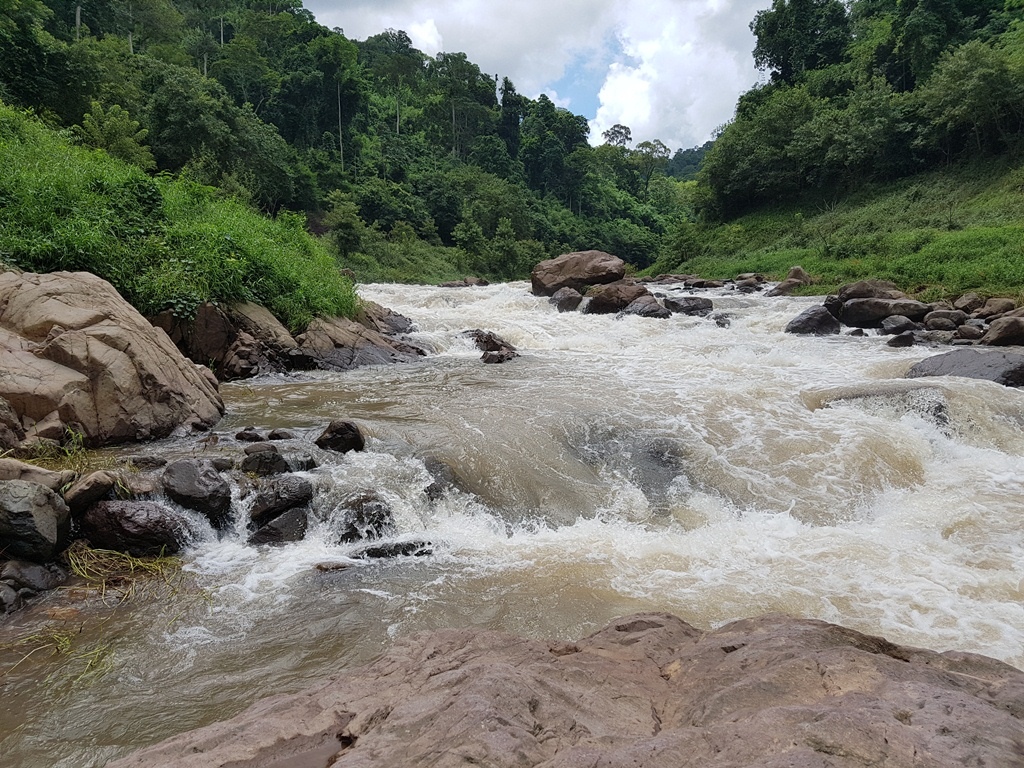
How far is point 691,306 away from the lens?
2009cm

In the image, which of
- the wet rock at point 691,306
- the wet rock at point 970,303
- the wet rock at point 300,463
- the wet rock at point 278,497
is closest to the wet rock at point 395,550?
the wet rock at point 278,497

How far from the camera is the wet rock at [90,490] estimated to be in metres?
4.99

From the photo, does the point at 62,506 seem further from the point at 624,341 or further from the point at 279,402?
the point at 624,341

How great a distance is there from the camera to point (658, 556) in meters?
5.47

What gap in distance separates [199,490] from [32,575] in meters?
1.38

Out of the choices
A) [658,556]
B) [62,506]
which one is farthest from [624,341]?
[62,506]

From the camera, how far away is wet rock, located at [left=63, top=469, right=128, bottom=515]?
499 cm

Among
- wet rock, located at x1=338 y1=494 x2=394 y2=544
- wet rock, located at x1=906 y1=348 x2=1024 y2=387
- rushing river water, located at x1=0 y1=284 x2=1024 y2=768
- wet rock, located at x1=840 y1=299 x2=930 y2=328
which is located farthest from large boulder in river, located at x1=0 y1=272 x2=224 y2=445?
wet rock, located at x1=840 y1=299 x2=930 y2=328

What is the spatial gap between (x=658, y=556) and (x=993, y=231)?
881 inches

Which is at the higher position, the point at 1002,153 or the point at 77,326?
the point at 1002,153

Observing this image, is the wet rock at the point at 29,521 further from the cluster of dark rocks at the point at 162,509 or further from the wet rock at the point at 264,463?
the wet rock at the point at 264,463

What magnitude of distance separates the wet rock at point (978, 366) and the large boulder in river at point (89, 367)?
40.1ft

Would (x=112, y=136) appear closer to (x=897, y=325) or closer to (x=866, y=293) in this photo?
(x=866, y=293)

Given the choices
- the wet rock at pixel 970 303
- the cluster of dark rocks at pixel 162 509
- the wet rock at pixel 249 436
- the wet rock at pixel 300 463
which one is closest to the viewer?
the cluster of dark rocks at pixel 162 509
